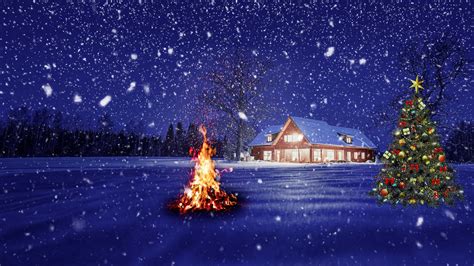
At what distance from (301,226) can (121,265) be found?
348 cm

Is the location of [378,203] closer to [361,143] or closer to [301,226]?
[301,226]

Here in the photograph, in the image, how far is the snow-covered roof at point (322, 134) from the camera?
42344mm

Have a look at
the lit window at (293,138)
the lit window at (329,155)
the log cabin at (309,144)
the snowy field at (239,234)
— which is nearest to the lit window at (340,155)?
the log cabin at (309,144)

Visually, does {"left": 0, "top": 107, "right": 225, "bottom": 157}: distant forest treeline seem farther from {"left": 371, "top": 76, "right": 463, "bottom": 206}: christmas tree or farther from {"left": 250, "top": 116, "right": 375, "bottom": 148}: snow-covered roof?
{"left": 371, "top": 76, "right": 463, "bottom": 206}: christmas tree

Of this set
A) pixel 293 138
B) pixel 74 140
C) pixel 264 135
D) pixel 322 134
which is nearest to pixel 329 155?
pixel 322 134

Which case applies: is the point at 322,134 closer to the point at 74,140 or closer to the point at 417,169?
the point at 417,169

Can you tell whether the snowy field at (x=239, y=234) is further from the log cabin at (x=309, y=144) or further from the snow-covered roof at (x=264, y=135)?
the snow-covered roof at (x=264, y=135)

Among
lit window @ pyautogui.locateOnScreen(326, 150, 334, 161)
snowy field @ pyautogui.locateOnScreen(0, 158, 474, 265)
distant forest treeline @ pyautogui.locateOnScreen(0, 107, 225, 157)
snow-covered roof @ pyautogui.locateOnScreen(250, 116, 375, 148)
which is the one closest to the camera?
snowy field @ pyautogui.locateOnScreen(0, 158, 474, 265)

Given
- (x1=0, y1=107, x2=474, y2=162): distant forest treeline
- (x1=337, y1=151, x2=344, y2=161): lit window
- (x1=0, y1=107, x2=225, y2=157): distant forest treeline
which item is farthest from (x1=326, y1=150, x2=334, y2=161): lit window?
(x1=0, y1=107, x2=225, y2=157): distant forest treeline

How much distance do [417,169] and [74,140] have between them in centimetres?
6393

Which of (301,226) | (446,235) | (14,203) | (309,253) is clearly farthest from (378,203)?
(14,203)

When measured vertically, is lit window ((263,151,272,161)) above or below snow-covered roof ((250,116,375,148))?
below

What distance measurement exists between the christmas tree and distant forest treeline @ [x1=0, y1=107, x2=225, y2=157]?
167ft

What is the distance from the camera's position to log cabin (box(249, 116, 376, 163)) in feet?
137
